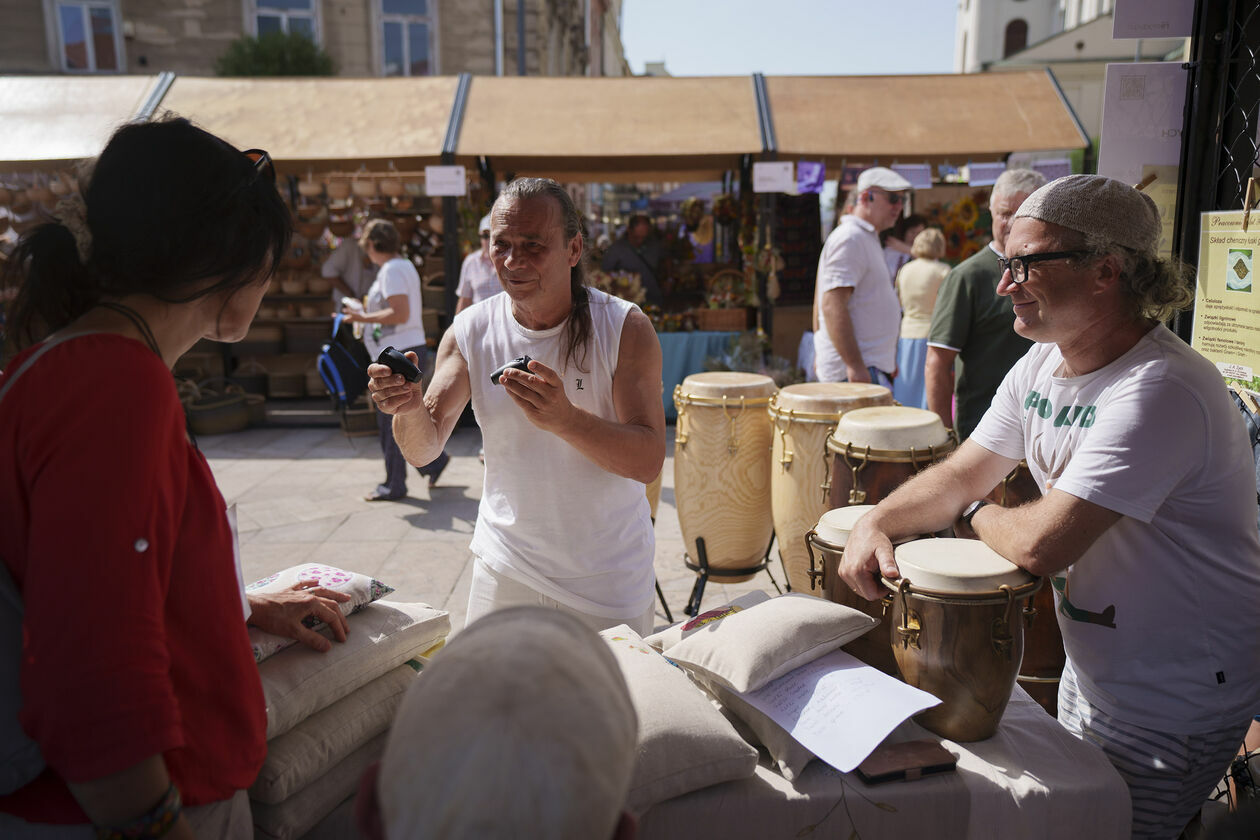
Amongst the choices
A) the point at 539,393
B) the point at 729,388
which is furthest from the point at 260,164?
the point at 729,388

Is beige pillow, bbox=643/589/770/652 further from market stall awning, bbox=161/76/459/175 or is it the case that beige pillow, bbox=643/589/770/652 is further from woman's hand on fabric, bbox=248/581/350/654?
market stall awning, bbox=161/76/459/175

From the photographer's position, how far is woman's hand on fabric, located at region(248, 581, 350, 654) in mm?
1734

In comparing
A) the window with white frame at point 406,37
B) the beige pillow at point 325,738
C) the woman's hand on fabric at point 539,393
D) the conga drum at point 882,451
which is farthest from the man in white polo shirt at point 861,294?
the window with white frame at point 406,37

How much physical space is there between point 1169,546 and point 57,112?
1040 cm

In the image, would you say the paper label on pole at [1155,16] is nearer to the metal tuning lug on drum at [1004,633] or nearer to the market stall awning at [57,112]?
the metal tuning lug on drum at [1004,633]

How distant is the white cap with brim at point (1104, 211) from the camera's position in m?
1.81

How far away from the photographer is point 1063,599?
189 centimetres

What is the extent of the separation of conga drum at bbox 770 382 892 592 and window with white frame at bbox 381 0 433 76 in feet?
61.4

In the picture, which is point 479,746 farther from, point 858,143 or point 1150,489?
point 858,143

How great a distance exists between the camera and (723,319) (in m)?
8.78

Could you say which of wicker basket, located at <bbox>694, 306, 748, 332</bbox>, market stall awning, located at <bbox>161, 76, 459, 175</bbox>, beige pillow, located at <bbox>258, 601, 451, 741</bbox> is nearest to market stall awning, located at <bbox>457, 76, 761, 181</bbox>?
market stall awning, located at <bbox>161, 76, 459, 175</bbox>

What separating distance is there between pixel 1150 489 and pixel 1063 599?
342mm

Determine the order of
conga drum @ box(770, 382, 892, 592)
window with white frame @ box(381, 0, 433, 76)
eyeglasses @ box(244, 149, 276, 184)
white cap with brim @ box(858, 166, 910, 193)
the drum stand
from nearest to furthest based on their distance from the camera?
eyeglasses @ box(244, 149, 276, 184) → conga drum @ box(770, 382, 892, 592) → the drum stand → white cap with brim @ box(858, 166, 910, 193) → window with white frame @ box(381, 0, 433, 76)

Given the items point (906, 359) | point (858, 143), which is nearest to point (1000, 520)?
point (906, 359)
